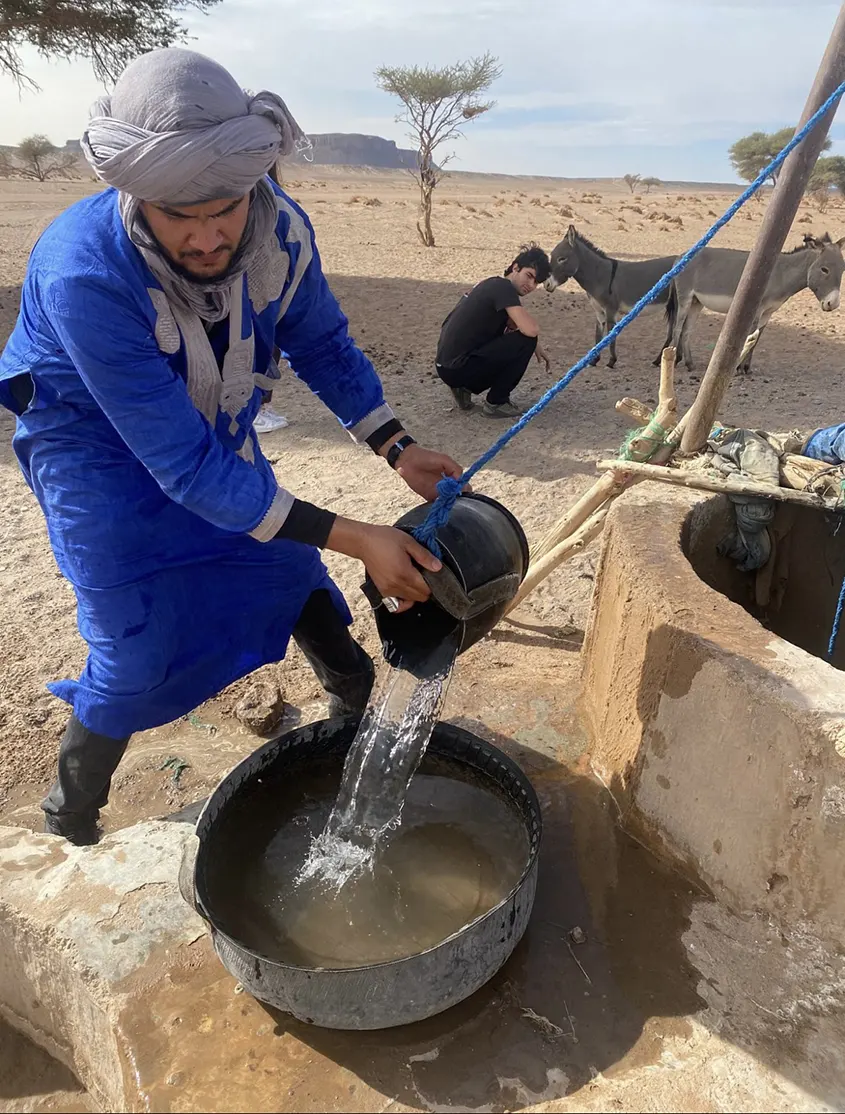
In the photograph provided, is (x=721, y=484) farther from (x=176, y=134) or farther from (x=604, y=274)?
(x=604, y=274)

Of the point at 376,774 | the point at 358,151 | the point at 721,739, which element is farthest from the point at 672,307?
the point at 358,151

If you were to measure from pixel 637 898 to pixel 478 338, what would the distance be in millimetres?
4826

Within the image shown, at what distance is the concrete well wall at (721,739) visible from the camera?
1801 millimetres

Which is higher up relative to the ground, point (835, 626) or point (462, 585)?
point (462, 585)

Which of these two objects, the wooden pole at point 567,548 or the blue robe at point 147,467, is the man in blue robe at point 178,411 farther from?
the wooden pole at point 567,548

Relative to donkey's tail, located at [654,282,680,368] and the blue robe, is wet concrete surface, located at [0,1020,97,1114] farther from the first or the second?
donkey's tail, located at [654,282,680,368]

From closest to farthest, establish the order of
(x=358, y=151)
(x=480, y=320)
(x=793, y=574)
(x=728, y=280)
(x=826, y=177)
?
(x=793, y=574) < (x=480, y=320) < (x=728, y=280) < (x=826, y=177) < (x=358, y=151)

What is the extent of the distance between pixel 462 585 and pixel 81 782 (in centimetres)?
108

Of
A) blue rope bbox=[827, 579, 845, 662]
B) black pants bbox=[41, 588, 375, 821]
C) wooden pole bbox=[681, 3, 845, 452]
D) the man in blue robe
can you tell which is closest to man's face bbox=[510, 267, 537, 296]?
wooden pole bbox=[681, 3, 845, 452]

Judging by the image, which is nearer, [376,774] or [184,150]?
[184,150]

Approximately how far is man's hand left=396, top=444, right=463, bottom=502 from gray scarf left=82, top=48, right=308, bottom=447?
0.65m

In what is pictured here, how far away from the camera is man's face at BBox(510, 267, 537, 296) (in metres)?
6.27

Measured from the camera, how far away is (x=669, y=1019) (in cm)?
179

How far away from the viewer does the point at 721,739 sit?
1.98 meters
